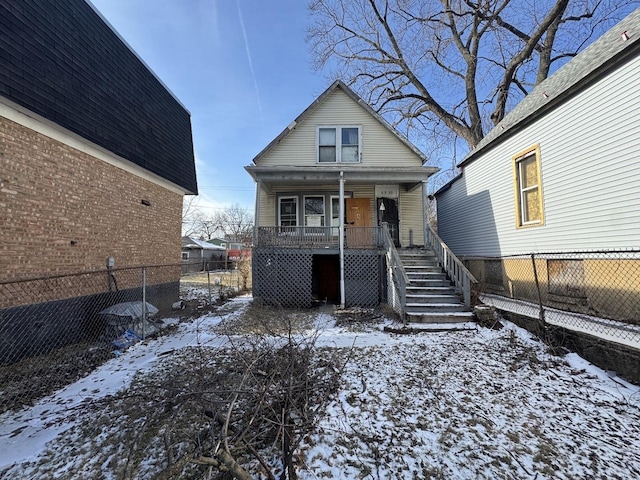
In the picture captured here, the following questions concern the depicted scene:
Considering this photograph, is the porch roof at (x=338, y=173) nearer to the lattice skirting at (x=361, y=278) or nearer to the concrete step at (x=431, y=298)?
the lattice skirting at (x=361, y=278)

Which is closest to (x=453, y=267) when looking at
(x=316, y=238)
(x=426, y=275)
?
(x=426, y=275)

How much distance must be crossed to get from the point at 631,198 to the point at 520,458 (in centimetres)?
538

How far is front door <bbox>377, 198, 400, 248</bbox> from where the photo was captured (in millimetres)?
12055

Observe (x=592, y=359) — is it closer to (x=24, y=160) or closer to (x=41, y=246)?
(x=41, y=246)

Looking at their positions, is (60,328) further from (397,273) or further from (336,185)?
(336,185)

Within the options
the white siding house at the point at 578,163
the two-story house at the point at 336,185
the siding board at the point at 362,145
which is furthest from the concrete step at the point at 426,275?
the siding board at the point at 362,145

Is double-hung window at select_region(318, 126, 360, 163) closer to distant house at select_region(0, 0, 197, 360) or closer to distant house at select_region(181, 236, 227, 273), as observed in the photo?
distant house at select_region(0, 0, 197, 360)

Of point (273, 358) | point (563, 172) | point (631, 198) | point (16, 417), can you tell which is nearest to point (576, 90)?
point (563, 172)

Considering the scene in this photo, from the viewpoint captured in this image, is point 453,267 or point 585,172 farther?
point 453,267

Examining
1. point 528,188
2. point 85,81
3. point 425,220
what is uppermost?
point 85,81

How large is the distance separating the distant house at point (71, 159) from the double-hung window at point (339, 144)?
6.01m

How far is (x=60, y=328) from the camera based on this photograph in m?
5.76

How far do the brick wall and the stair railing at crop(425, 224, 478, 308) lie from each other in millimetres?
9164

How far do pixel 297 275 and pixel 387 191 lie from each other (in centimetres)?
546
